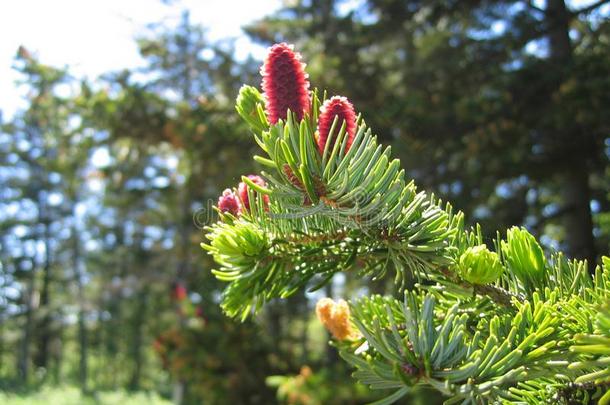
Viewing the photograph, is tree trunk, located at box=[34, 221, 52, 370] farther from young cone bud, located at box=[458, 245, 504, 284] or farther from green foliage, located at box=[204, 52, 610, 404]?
young cone bud, located at box=[458, 245, 504, 284]

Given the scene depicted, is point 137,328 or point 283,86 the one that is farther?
point 137,328

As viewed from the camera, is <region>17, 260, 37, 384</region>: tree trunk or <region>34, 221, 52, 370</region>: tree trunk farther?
<region>34, 221, 52, 370</region>: tree trunk

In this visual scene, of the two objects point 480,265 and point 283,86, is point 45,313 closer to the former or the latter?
point 283,86

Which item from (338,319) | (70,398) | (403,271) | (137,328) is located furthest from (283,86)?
(137,328)

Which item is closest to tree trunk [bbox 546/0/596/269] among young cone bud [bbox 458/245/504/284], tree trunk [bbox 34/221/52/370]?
young cone bud [bbox 458/245/504/284]

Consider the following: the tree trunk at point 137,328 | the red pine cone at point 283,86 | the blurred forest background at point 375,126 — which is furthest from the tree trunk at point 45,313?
the red pine cone at point 283,86

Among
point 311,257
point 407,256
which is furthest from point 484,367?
point 311,257
